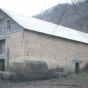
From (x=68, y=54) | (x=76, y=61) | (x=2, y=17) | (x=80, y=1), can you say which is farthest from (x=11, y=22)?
(x=80, y=1)

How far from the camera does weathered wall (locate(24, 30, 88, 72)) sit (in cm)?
2181

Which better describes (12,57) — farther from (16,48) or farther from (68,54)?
(68,54)

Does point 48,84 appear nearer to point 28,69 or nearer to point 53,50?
point 28,69

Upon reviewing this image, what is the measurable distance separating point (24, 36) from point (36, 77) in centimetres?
472

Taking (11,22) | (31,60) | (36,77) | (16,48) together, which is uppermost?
(11,22)

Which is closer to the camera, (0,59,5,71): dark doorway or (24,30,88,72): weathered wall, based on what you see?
(24,30,88,72): weathered wall

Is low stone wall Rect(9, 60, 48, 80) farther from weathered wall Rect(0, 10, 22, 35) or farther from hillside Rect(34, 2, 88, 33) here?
hillside Rect(34, 2, 88, 33)

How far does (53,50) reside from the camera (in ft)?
80.3

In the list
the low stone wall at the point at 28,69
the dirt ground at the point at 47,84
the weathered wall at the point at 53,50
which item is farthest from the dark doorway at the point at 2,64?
the weathered wall at the point at 53,50

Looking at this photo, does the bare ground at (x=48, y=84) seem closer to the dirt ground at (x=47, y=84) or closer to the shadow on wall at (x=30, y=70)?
the dirt ground at (x=47, y=84)

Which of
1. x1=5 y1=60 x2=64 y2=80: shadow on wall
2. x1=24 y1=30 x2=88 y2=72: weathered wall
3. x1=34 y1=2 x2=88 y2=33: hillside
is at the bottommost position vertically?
x1=5 y1=60 x2=64 y2=80: shadow on wall

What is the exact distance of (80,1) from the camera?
8.06m

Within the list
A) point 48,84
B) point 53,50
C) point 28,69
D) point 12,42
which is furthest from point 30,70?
point 53,50

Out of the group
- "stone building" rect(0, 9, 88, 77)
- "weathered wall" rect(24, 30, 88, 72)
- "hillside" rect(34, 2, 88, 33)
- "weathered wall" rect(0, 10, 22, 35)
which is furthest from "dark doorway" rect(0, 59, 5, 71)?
"hillside" rect(34, 2, 88, 33)
